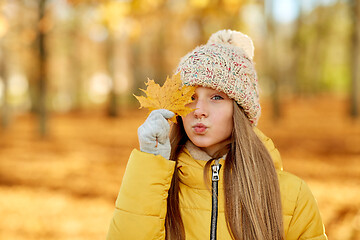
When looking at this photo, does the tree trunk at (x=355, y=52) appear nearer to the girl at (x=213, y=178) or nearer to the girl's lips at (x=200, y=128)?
the girl at (x=213, y=178)

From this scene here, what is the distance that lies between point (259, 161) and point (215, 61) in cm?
59

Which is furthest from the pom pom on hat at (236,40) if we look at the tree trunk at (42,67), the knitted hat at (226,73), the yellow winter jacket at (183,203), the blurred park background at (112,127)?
the tree trunk at (42,67)

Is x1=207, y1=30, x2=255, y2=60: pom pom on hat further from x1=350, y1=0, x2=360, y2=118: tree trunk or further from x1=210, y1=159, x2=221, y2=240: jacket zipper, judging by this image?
x1=350, y1=0, x2=360, y2=118: tree trunk

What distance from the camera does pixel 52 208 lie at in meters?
5.75

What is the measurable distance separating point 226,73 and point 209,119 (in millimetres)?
263

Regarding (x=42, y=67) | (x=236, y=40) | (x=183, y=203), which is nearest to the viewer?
(x=183, y=203)

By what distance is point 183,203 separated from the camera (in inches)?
73.2

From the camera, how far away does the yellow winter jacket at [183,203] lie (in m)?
1.64

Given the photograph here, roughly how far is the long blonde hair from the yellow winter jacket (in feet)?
0.15

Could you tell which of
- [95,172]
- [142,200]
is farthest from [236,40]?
[95,172]

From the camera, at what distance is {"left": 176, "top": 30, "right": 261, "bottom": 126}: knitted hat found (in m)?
1.87

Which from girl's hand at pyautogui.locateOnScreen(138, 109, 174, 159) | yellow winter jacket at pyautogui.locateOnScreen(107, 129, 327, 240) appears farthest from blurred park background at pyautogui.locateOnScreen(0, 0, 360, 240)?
girl's hand at pyautogui.locateOnScreen(138, 109, 174, 159)

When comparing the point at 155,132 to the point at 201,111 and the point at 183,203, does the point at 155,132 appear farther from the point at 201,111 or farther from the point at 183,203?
the point at 183,203

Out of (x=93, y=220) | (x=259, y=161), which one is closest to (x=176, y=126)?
(x=259, y=161)
